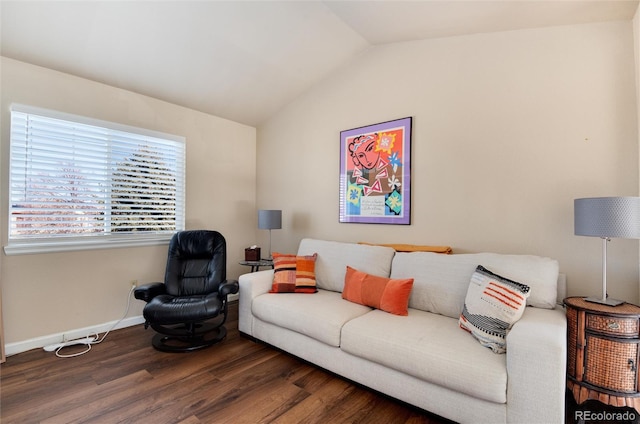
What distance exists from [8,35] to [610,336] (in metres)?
4.61

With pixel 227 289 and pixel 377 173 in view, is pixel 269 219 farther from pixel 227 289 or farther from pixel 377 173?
pixel 377 173

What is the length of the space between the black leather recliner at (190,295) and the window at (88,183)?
1.77ft

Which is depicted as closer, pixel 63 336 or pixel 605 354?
pixel 605 354

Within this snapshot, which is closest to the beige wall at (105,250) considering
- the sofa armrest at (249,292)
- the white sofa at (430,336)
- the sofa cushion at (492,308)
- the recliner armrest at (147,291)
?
the recliner armrest at (147,291)

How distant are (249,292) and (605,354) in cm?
257

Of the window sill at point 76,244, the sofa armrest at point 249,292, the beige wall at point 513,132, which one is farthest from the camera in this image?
the sofa armrest at point 249,292

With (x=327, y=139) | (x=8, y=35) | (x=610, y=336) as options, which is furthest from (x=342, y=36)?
(x=610, y=336)

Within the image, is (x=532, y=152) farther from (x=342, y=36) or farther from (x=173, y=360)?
(x=173, y=360)

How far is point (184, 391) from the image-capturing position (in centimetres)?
211

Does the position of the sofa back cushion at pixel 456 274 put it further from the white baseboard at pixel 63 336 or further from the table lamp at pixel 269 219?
the white baseboard at pixel 63 336

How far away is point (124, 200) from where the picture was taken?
10.8 ft

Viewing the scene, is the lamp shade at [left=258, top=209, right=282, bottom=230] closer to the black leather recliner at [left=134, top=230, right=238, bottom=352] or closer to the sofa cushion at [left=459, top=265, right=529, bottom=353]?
the black leather recliner at [left=134, top=230, right=238, bottom=352]

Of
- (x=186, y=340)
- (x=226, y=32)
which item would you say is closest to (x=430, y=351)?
(x=186, y=340)

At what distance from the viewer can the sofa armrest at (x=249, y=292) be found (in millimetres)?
2904
